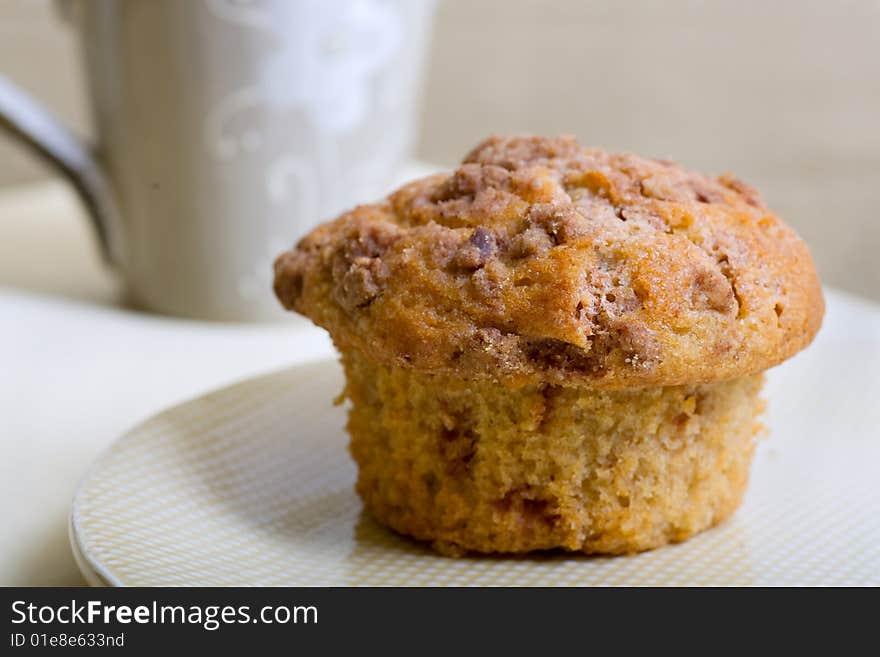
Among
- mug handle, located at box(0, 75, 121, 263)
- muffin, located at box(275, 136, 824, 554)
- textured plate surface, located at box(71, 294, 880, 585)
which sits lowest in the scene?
textured plate surface, located at box(71, 294, 880, 585)

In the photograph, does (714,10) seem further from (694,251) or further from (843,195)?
(694,251)

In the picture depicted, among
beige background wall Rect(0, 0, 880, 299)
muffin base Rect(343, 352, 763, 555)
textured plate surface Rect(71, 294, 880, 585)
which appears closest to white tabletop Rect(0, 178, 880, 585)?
textured plate surface Rect(71, 294, 880, 585)

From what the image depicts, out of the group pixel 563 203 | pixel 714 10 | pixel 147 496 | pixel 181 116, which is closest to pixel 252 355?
pixel 181 116

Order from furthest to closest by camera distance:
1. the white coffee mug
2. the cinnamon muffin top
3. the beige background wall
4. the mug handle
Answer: the beige background wall
the mug handle
the white coffee mug
the cinnamon muffin top

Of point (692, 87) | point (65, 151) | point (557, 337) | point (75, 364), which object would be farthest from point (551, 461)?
point (692, 87)

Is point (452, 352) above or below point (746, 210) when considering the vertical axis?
below

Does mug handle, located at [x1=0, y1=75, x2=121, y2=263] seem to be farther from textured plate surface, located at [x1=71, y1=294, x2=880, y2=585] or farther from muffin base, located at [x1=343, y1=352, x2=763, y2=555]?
muffin base, located at [x1=343, y1=352, x2=763, y2=555]

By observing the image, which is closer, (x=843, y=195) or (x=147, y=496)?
(x=147, y=496)

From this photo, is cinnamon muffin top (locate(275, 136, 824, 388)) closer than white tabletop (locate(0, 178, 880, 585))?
Yes
